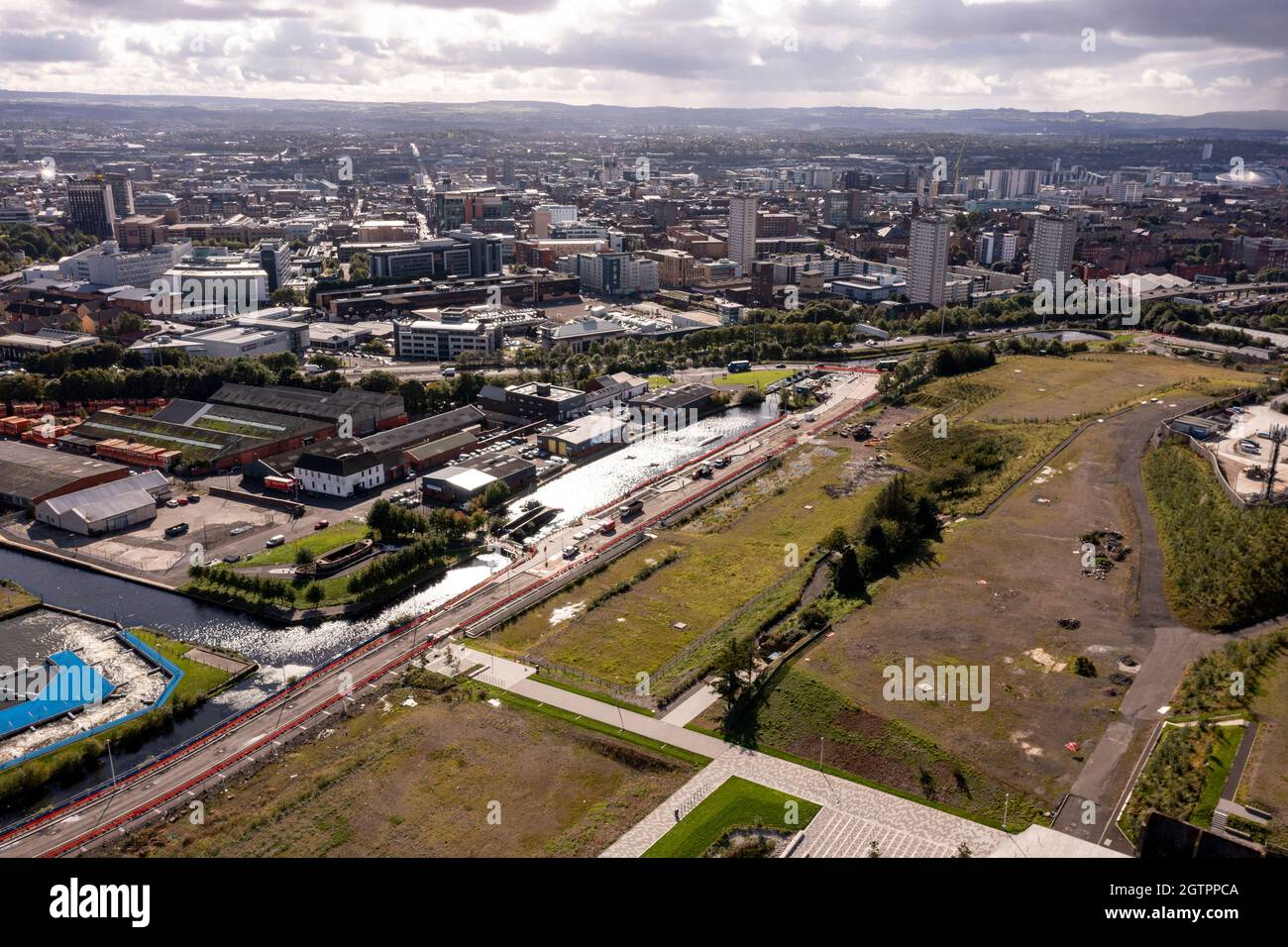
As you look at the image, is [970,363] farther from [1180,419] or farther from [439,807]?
[439,807]

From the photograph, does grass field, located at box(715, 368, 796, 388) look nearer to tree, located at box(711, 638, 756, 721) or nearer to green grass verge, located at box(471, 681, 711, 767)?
tree, located at box(711, 638, 756, 721)

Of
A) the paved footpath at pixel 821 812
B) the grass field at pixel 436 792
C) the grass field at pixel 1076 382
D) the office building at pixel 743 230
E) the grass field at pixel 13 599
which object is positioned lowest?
the grass field at pixel 436 792

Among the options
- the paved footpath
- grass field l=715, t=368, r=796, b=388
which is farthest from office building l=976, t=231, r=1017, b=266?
the paved footpath

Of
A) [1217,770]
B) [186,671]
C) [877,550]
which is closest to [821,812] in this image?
[1217,770]

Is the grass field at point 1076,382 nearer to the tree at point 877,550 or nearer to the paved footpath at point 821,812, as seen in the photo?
the tree at point 877,550

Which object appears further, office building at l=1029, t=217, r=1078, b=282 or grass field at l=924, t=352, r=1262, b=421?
office building at l=1029, t=217, r=1078, b=282

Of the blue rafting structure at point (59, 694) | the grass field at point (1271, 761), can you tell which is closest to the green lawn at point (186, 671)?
the blue rafting structure at point (59, 694)
